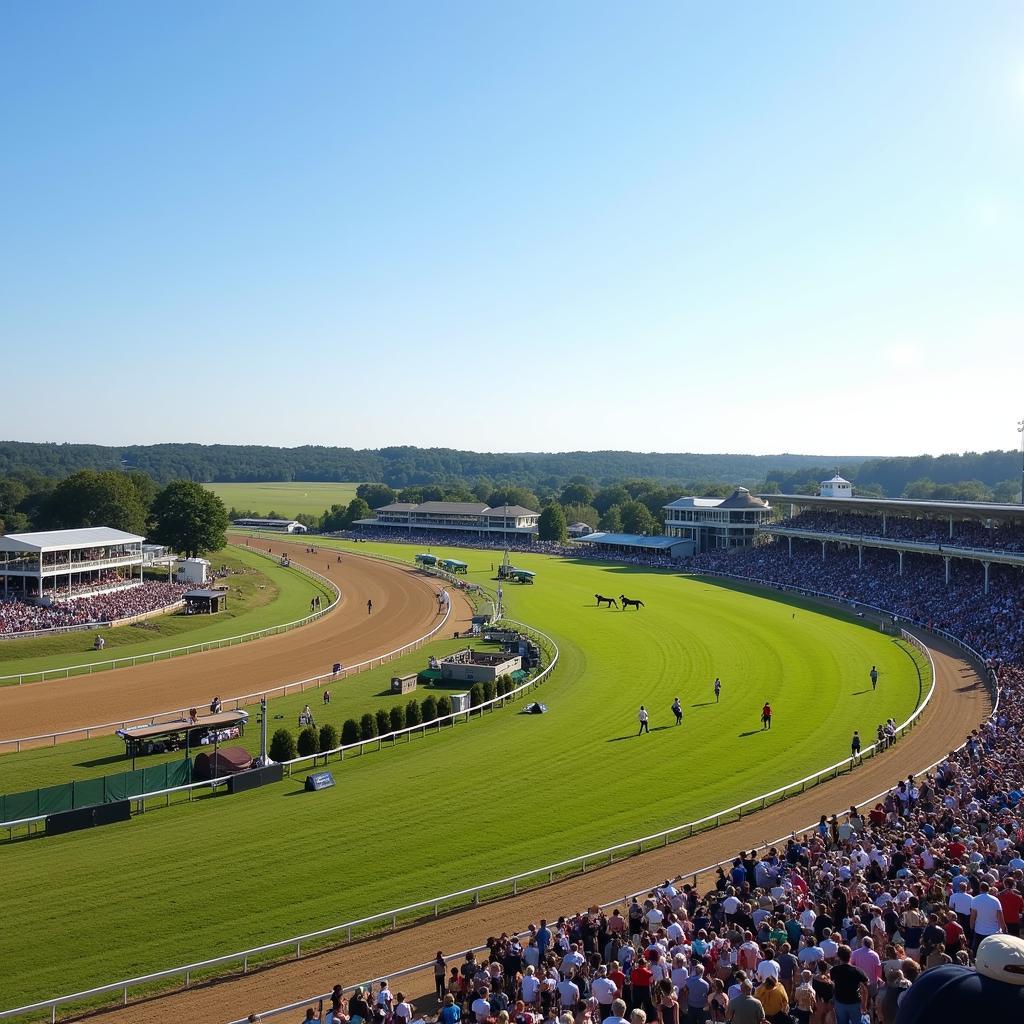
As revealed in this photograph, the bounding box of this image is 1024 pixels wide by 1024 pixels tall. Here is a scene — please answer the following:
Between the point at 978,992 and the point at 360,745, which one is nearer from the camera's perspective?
the point at 978,992

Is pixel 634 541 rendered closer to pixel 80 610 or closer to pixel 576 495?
pixel 576 495

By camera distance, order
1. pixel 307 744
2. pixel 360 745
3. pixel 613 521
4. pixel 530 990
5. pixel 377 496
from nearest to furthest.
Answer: pixel 530 990
pixel 307 744
pixel 360 745
pixel 613 521
pixel 377 496

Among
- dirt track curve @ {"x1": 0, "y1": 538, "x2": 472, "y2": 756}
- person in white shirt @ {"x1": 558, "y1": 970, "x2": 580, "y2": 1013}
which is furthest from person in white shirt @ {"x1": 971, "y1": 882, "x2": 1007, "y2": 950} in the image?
dirt track curve @ {"x1": 0, "y1": 538, "x2": 472, "y2": 756}

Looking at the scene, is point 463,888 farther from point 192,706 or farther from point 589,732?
point 192,706

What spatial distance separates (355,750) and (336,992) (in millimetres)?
15523

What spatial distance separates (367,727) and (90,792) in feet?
27.3

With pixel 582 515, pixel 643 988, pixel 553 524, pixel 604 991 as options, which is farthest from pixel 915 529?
pixel 582 515

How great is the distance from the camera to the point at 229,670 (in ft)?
124

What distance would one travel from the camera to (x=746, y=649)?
139 ft

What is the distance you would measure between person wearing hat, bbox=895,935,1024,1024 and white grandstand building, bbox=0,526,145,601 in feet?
170

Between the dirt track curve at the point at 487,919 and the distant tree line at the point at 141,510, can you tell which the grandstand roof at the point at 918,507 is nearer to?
the dirt track curve at the point at 487,919

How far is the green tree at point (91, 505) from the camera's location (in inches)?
2859

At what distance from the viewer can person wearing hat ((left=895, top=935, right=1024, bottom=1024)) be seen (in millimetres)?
3152

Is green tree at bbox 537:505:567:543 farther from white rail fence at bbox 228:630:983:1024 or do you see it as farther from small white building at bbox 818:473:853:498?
white rail fence at bbox 228:630:983:1024
